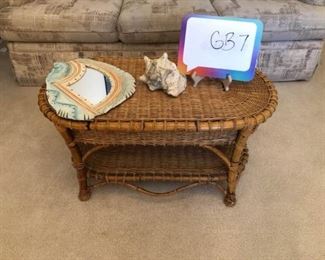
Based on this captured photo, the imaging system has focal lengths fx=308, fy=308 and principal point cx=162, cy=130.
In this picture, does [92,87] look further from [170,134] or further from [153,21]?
[153,21]

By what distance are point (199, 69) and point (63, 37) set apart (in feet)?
3.35

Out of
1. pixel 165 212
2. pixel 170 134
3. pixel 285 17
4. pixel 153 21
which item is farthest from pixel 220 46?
pixel 285 17

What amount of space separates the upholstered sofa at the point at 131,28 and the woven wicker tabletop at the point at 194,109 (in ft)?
2.35

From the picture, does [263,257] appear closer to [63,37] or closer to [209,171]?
[209,171]

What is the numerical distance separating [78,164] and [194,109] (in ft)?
1.63

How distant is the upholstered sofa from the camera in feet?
5.70

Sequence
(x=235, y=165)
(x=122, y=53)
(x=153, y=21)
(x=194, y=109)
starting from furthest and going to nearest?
1. (x=122, y=53)
2. (x=153, y=21)
3. (x=235, y=165)
4. (x=194, y=109)

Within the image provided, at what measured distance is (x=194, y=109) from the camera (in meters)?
1.03

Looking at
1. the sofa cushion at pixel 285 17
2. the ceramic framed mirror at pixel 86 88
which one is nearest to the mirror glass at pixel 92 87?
the ceramic framed mirror at pixel 86 88

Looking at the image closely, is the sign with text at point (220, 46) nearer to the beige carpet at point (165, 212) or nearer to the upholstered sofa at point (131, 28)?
the beige carpet at point (165, 212)

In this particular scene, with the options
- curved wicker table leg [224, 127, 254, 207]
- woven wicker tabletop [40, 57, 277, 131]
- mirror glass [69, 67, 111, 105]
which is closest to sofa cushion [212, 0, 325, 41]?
woven wicker tabletop [40, 57, 277, 131]

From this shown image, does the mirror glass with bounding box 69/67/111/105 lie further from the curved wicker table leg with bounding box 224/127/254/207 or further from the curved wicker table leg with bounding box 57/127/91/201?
the curved wicker table leg with bounding box 224/127/254/207

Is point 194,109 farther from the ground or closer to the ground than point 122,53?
farther from the ground

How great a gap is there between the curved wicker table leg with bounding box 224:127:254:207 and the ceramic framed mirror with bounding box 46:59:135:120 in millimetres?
419
